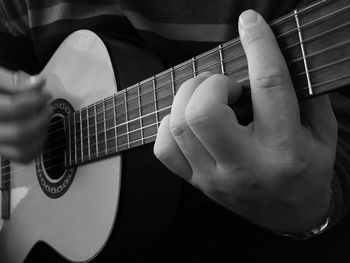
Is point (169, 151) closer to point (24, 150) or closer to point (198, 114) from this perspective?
point (198, 114)

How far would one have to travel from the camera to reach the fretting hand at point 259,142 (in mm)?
429

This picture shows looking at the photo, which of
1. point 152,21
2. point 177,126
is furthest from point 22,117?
point 177,126

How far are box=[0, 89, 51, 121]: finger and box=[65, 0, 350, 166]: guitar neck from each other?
0.09 meters

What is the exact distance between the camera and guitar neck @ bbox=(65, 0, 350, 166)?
1.30 feet

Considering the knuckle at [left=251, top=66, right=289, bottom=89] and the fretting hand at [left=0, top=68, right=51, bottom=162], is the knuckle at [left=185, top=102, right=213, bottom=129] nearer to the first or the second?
the knuckle at [left=251, top=66, right=289, bottom=89]

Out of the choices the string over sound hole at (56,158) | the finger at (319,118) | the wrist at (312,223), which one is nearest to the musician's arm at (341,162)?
the wrist at (312,223)

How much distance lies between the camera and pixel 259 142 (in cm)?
46

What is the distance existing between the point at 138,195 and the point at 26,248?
0.40 m

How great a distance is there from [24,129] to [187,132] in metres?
0.45

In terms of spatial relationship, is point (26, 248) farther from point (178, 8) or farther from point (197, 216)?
point (178, 8)

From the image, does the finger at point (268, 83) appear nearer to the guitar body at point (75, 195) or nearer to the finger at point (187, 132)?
the finger at point (187, 132)

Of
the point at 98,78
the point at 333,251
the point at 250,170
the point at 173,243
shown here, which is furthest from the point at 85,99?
the point at 333,251

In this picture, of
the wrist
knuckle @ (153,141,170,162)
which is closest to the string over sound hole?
knuckle @ (153,141,170,162)

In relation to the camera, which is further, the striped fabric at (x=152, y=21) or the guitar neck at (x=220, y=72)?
the striped fabric at (x=152, y=21)
